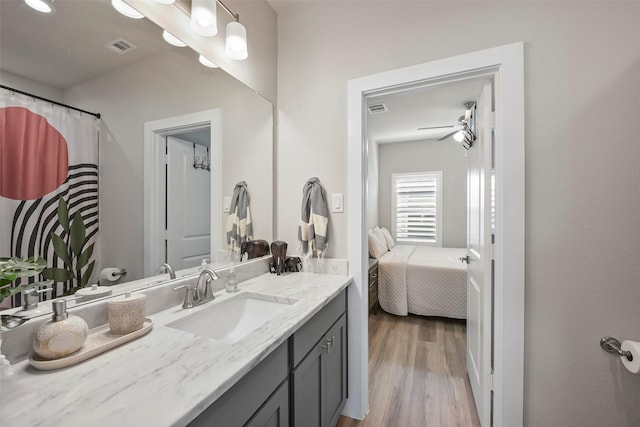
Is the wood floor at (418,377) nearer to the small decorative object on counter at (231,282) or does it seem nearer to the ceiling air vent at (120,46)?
the small decorative object on counter at (231,282)

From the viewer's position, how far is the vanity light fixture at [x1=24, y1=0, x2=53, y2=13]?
30.8 inches

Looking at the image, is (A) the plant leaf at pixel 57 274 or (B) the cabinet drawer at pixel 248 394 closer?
(B) the cabinet drawer at pixel 248 394

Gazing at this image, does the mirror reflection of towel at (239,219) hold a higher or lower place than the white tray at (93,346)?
higher

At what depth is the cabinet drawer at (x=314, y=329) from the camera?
1.01 m

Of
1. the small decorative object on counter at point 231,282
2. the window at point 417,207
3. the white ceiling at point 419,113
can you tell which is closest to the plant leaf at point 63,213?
the small decorative object on counter at point 231,282

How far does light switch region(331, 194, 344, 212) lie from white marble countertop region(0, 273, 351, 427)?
89cm

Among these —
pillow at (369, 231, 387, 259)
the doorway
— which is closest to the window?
the doorway

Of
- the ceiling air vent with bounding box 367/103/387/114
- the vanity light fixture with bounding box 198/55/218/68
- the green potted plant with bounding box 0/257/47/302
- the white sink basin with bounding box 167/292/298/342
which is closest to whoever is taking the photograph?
the green potted plant with bounding box 0/257/47/302

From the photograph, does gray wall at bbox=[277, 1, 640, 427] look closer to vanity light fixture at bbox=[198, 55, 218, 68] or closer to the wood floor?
the wood floor

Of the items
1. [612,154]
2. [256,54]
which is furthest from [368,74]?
[612,154]

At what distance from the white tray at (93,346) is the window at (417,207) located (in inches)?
191

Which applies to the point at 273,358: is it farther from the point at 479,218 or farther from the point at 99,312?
the point at 479,218

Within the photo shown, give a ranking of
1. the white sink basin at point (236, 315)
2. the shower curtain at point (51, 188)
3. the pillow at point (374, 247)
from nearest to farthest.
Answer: the shower curtain at point (51, 188) → the white sink basin at point (236, 315) → the pillow at point (374, 247)

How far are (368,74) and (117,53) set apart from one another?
126cm
